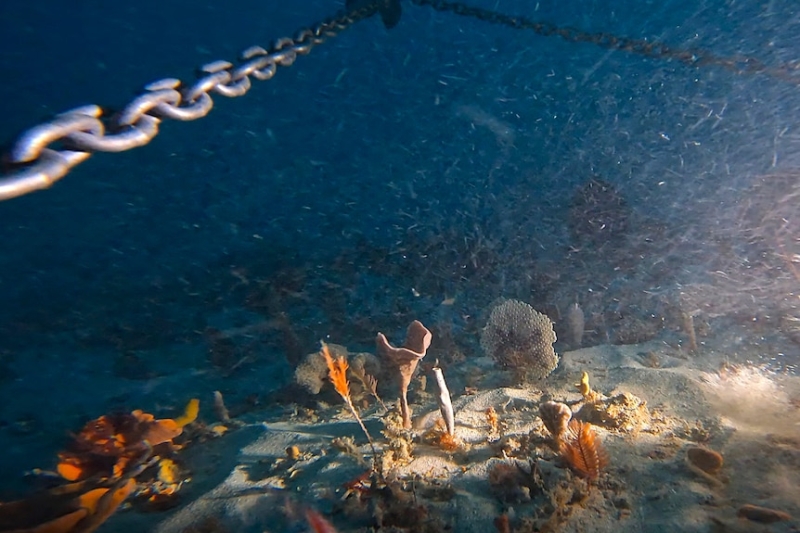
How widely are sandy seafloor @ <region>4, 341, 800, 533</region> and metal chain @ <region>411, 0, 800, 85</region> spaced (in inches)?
145

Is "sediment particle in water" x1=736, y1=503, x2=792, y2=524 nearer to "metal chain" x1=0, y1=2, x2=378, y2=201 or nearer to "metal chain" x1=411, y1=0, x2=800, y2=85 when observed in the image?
"metal chain" x1=0, y1=2, x2=378, y2=201

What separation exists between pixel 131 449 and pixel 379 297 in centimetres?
547

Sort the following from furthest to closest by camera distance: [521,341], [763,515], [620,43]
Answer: [620,43]
[521,341]
[763,515]

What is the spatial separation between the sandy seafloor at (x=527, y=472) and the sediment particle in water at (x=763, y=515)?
0.04 meters

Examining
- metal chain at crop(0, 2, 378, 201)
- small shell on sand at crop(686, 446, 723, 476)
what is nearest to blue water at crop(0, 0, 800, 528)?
metal chain at crop(0, 2, 378, 201)

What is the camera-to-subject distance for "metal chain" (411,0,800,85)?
17.6 feet

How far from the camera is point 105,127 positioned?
5.91ft

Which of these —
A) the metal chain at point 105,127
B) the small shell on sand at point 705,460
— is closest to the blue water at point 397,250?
the metal chain at point 105,127

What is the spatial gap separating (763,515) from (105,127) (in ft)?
12.1

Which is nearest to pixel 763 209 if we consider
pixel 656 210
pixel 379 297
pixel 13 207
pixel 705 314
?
pixel 656 210

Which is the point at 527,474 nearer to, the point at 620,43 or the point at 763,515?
the point at 763,515

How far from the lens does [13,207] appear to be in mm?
22719

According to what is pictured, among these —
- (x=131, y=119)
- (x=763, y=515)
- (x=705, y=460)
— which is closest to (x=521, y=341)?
(x=705, y=460)

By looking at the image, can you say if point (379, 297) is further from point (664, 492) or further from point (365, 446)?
point (664, 492)
